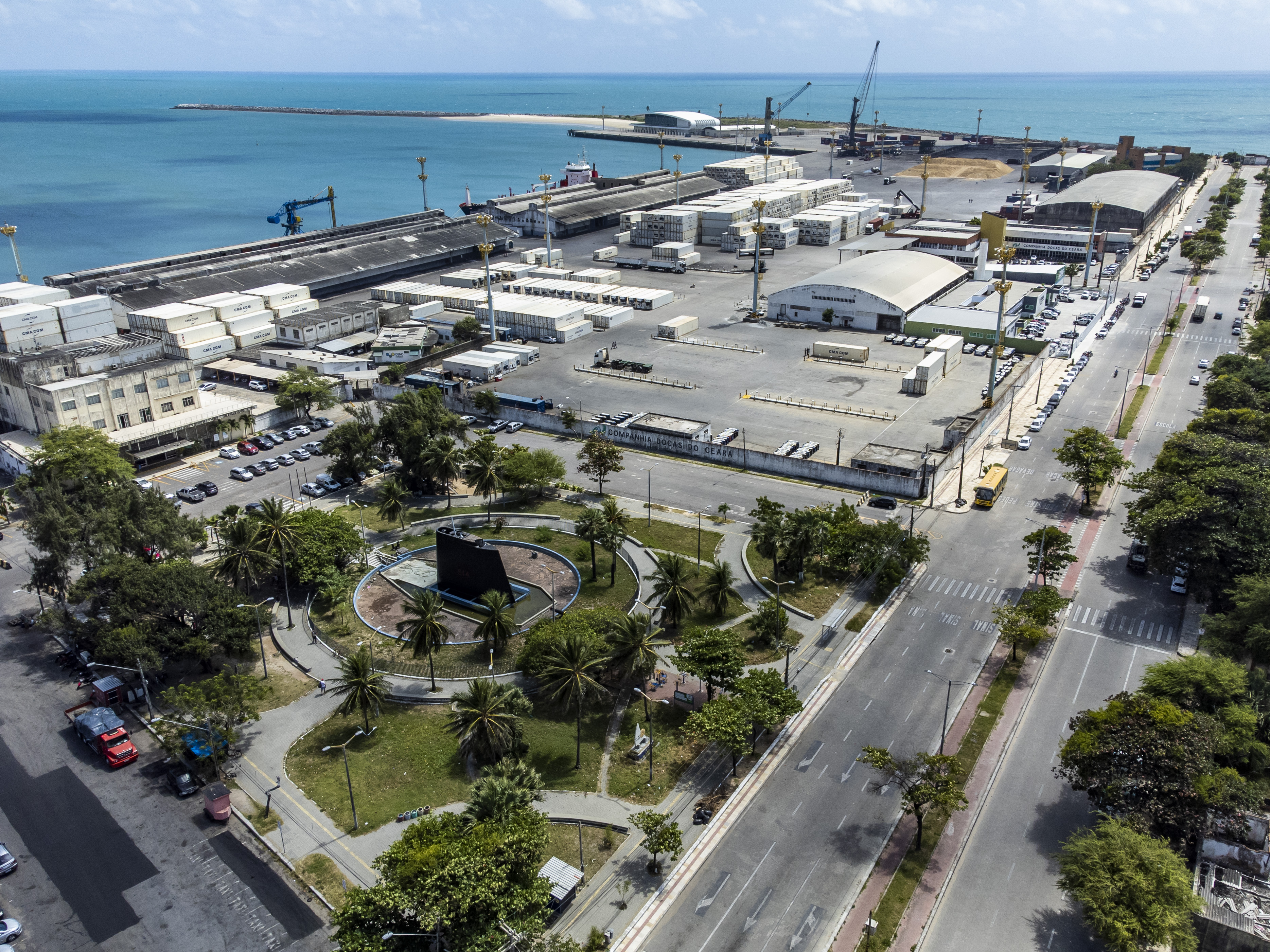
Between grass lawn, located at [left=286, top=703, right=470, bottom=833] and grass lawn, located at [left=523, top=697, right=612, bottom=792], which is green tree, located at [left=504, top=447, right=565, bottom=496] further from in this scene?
grass lawn, located at [left=286, top=703, right=470, bottom=833]

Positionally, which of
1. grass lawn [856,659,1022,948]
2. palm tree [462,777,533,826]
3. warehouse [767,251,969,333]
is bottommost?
grass lawn [856,659,1022,948]

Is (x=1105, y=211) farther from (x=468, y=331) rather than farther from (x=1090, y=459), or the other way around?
(x=468, y=331)

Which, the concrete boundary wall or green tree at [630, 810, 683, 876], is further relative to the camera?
the concrete boundary wall

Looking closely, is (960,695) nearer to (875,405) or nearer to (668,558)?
(668,558)

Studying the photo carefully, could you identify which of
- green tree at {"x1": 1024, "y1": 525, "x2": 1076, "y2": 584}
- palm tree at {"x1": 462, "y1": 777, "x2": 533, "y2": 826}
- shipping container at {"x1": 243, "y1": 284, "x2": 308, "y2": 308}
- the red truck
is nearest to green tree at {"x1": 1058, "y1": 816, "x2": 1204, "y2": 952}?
palm tree at {"x1": 462, "y1": 777, "x2": 533, "y2": 826}

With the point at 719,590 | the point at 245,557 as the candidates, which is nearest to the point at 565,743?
the point at 719,590

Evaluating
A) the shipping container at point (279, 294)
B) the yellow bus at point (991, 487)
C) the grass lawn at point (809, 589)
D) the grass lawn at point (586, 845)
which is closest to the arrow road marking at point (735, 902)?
the grass lawn at point (586, 845)
